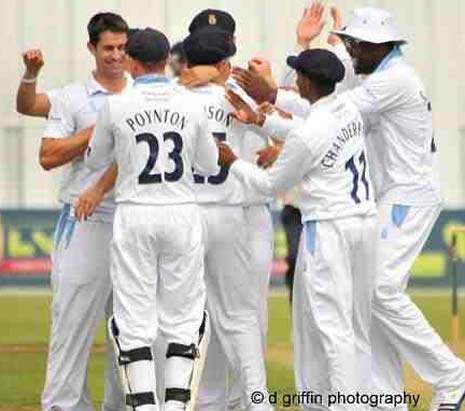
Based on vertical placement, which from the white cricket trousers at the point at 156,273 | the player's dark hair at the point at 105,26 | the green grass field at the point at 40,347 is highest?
the player's dark hair at the point at 105,26

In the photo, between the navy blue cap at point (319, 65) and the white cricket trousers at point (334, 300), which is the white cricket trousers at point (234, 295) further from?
the navy blue cap at point (319, 65)

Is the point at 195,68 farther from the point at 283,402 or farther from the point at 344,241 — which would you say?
the point at 283,402

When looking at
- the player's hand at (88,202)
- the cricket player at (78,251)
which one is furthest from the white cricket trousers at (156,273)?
the cricket player at (78,251)

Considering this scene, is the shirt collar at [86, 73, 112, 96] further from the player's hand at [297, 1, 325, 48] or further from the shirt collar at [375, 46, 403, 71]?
the shirt collar at [375, 46, 403, 71]

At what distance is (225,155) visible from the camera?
33.4 ft

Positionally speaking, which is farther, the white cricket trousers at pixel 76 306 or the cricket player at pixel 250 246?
the cricket player at pixel 250 246

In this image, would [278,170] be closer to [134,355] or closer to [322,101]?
[322,101]

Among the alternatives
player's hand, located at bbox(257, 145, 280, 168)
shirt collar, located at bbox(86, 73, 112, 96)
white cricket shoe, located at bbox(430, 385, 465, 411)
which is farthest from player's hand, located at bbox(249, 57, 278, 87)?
white cricket shoe, located at bbox(430, 385, 465, 411)

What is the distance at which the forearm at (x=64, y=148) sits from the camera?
33.6 feet

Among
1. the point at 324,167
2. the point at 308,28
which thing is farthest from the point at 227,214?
the point at 308,28

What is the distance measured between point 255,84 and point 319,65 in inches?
22.3

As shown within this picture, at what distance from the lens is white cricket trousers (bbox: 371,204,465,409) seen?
10.6 m

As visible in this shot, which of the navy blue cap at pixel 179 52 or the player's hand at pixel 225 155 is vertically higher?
the navy blue cap at pixel 179 52

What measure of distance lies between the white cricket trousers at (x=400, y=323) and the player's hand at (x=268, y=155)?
601mm
